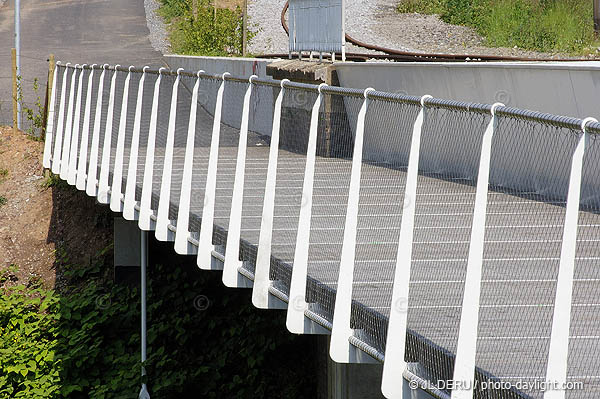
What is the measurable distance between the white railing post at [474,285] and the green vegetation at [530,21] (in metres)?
21.1

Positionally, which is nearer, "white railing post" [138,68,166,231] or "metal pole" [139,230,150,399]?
"white railing post" [138,68,166,231]

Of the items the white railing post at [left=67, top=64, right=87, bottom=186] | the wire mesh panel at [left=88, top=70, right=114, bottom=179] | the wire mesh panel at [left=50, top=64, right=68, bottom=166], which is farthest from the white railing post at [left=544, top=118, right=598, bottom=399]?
the wire mesh panel at [left=50, top=64, right=68, bottom=166]

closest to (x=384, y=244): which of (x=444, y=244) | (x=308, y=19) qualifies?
(x=444, y=244)

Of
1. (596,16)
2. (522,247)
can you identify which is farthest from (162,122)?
(596,16)

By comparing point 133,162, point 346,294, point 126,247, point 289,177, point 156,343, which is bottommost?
point 156,343

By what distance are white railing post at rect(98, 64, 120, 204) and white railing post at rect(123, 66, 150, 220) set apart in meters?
0.68

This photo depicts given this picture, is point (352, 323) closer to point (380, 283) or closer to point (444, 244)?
point (380, 283)

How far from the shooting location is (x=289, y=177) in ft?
21.7

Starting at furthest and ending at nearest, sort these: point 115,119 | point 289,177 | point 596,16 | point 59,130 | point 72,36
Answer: point 72,36, point 596,16, point 59,130, point 115,119, point 289,177

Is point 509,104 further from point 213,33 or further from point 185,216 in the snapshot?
point 213,33

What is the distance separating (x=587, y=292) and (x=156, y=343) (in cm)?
1290

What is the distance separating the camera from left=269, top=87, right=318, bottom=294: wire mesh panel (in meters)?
6.16

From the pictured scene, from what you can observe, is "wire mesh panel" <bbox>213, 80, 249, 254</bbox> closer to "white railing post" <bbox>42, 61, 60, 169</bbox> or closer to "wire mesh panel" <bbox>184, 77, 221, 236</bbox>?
"wire mesh panel" <bbox>184, 77, 221, 236</bbox>

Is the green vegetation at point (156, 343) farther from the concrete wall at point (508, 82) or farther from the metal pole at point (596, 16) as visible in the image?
the metal pole at point (596, 16)
